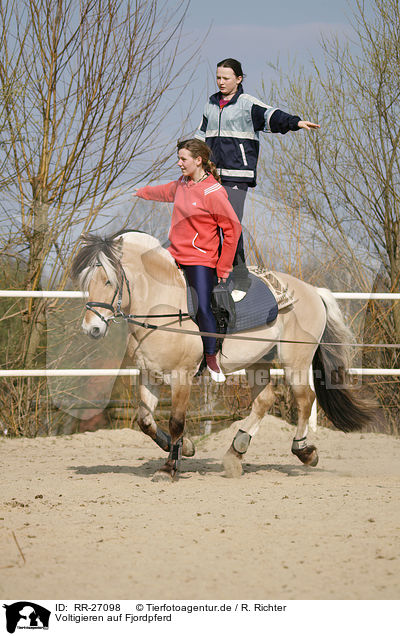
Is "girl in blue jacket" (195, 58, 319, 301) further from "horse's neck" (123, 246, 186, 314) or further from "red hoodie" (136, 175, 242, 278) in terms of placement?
"horse's neck" (123, 246, 186, 314)

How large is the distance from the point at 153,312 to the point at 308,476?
1.66m

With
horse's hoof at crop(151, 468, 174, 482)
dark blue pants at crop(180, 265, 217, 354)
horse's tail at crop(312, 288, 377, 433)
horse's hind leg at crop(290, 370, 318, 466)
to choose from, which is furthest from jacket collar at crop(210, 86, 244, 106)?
horse's hoof at crop(151, 468, 174, 482)

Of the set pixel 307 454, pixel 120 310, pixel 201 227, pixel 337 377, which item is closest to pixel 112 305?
pixel 120 310

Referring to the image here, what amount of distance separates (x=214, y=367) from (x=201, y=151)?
4.66 ft

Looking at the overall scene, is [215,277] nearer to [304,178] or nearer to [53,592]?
[53,592]

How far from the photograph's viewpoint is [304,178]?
8.02 metres

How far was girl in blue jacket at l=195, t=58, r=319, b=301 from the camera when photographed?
4535 millimetres

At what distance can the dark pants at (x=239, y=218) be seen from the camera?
179 inches

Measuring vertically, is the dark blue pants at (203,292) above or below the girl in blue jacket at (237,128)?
below

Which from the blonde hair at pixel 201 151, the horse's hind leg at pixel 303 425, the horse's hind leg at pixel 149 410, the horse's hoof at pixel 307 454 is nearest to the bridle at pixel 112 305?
the horse's hind leg at pixel 149 410

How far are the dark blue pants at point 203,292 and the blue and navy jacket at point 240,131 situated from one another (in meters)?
0.66

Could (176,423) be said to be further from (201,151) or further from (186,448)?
(201,151)

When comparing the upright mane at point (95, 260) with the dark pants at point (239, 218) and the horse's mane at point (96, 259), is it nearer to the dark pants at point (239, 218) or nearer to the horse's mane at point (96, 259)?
the horse's mane at point (96, 259)
